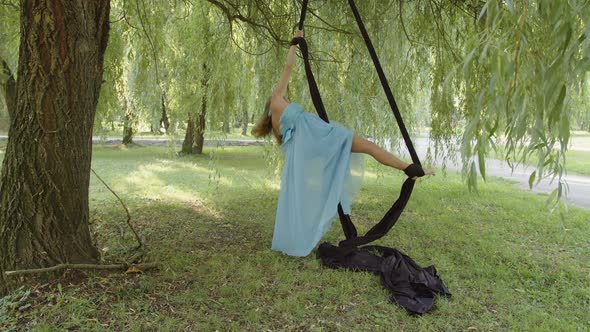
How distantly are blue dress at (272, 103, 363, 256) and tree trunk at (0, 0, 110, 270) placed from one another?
137 centimetres

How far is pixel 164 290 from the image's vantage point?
106 inches

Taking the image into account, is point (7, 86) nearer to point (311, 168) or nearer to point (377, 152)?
point (311, 168)

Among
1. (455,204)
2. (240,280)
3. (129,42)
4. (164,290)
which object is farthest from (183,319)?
(455,204)

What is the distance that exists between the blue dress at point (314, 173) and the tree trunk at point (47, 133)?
1.37m

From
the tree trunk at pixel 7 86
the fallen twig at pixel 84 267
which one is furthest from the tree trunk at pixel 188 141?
the fallen twig at pixel 84 267

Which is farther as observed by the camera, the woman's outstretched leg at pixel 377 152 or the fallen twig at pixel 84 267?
the woman's outstretched leg at pixel 377 152

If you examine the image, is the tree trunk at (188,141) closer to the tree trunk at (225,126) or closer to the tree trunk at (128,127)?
the tree trunk at (128,127)

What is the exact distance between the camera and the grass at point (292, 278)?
240 centimetres

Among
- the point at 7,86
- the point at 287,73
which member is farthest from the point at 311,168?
the point at 7,86

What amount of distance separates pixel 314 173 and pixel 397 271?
873 millimetres

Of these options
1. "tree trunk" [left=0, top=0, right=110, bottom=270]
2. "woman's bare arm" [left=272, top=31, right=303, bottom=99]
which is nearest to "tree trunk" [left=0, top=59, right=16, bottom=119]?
"tree trunk" [left=0, top=0, right=110, bottom=270]

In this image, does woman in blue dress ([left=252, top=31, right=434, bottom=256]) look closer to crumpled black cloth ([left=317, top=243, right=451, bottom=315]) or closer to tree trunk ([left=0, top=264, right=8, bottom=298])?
crumpled black cloth ([left=317, top=243, right=451, bottom=315])

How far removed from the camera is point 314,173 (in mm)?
3119

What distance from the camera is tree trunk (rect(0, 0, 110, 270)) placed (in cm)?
237
